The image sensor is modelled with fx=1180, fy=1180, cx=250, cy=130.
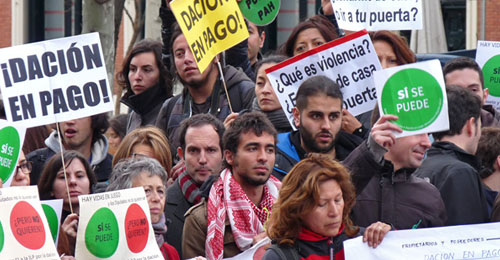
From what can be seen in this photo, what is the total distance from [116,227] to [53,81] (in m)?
1.41

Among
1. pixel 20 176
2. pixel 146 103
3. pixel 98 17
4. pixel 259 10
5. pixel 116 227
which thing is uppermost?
pixel 98 17

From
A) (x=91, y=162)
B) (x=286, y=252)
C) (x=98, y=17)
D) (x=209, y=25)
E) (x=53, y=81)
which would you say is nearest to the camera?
(x=286, y=252)

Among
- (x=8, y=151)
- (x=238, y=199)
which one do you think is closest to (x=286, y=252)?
(x=238, y=199)

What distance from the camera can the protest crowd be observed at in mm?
5406

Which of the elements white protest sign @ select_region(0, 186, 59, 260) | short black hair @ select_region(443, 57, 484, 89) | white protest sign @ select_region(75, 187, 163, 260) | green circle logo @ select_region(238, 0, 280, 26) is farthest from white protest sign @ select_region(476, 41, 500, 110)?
white protest sign @ select_region(0, 186, 59, 260)

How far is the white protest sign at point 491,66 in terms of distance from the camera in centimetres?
859

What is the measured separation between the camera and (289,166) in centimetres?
654

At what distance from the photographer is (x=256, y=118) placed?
6.29 metres

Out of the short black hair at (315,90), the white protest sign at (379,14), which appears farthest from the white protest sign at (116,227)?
the white protest sign at (379,14)

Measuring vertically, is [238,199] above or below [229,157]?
below

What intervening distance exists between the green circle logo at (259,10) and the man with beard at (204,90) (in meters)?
0.88

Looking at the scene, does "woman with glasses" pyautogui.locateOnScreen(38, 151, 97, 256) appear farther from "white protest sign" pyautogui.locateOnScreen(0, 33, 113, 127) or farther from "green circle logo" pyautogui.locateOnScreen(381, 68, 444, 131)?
"green circle logo" pyautogui.locateOnScreen(381, 68, 444, 131)

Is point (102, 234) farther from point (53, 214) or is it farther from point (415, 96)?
point (415, 96)

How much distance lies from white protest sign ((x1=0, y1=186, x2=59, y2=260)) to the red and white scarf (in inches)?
36.3
